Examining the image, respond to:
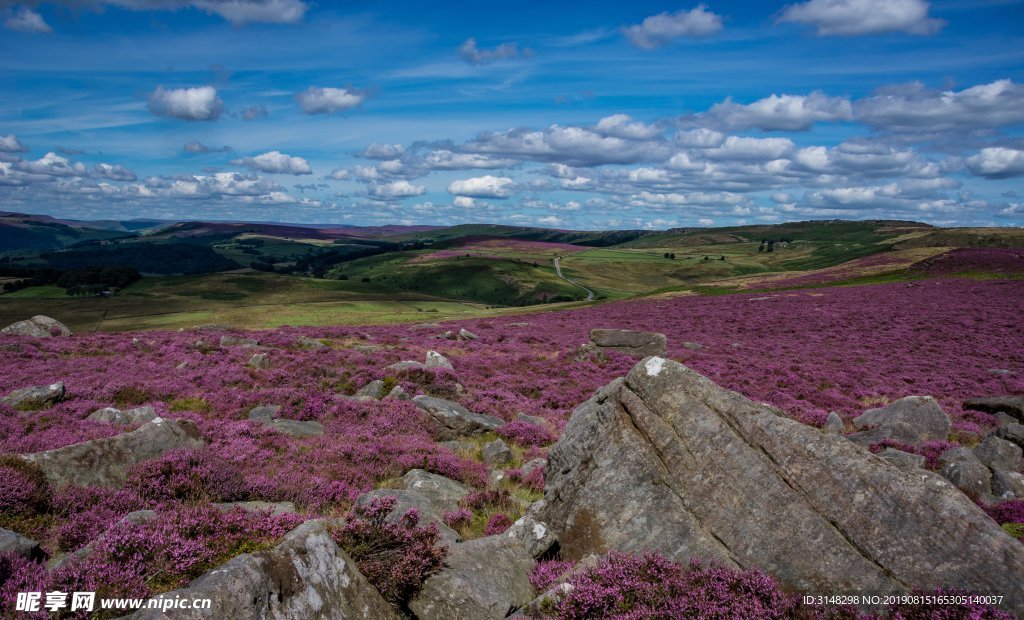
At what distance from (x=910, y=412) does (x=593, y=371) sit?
1579cm

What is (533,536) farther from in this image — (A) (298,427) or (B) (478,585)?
(A) (298,427)

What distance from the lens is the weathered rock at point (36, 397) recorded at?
1683 cm

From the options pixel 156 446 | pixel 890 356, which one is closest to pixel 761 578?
pixel 156 446

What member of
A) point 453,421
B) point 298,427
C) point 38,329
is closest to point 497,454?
point 453,421

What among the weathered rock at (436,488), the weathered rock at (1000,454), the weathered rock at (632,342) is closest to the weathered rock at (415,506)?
the weathered rock at (436,488)

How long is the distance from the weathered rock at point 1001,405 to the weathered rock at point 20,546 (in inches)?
1219

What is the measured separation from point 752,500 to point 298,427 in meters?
13.6

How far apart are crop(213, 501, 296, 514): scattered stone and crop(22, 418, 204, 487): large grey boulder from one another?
8.05 feet

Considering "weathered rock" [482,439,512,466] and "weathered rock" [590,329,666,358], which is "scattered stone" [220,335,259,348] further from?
"weathered rock" [590,329,666,358]

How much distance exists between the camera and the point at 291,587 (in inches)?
231

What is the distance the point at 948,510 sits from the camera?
7.00 m

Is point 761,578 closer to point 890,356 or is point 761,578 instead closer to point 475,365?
point 475,365

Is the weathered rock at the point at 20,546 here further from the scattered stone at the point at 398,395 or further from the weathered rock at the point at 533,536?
the scattered stone at the point at 398,395

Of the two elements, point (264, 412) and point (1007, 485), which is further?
point (264, 412)
